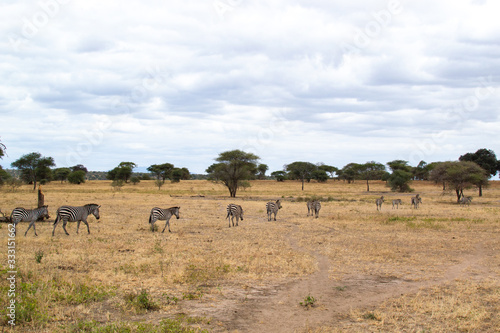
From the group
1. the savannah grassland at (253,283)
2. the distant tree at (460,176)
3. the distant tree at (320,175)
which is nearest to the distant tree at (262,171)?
the distant tree at (320,175)

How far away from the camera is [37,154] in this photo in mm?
90562

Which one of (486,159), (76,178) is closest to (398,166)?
(486,159)

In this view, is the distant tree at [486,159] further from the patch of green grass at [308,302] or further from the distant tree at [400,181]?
the patch of green grass at [308,302]

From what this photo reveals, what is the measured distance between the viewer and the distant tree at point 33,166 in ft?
288

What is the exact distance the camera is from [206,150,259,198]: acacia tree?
229ft

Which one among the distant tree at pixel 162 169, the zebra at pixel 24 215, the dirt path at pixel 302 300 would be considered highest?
the distant tree at pixel 162 169

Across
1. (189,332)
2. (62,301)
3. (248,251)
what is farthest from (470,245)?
(62,301)

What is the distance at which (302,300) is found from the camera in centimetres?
991

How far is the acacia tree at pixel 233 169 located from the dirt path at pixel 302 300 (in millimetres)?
56424

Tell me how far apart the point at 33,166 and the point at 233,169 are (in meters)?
49.5

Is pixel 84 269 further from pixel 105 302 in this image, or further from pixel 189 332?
pixel 189 332

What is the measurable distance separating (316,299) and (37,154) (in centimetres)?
9532

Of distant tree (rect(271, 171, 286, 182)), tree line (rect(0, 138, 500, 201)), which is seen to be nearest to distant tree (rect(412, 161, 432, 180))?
tree line (rect(0, 138, 500, 201))

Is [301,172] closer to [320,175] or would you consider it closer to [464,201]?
[320,175]
